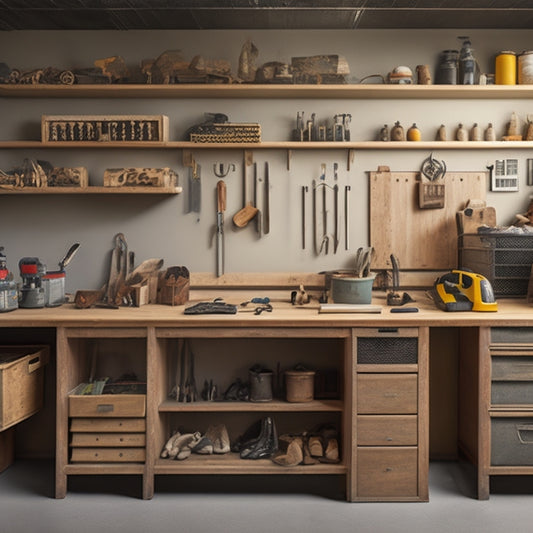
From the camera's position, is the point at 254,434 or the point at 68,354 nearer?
the point at 68,354

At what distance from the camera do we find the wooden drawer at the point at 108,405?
11.5 feet

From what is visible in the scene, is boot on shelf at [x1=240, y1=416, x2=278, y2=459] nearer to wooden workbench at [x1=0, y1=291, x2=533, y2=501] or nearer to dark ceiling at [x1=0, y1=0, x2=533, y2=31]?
wooden workbench at [x1=0, y1=291, x2=533, y2=501]

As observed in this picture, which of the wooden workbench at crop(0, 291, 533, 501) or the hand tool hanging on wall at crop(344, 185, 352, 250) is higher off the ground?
the hand tool hanging on wall at crop(344, 185, 352, 250)

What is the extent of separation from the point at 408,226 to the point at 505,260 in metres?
0.66

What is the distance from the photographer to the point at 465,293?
11.9ft

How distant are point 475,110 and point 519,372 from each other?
1809 mm

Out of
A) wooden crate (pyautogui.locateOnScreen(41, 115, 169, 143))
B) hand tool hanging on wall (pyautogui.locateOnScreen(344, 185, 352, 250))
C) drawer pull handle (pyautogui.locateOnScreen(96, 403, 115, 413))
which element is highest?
wooden crate (pyautogui.locateOnScreen(41, 115, 169, 143))

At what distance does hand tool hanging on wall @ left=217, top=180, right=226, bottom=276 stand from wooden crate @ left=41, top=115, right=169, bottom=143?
486 millimetres

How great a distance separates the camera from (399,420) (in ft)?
11.3

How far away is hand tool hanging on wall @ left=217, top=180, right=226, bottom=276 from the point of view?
4246 millimetres

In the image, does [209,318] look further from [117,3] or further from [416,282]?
[117,3]

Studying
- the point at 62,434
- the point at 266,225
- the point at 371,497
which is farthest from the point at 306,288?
the point at 62,434

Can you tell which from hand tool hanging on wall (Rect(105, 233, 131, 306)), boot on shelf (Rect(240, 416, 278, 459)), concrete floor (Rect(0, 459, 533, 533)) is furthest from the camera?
hand tool hanging on wall (Rect(105, 233, 131, 306))

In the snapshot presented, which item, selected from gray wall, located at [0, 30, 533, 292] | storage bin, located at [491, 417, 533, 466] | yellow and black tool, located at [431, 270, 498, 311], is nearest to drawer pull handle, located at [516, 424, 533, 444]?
storage bin, located at [491, 417, 533, 466]
